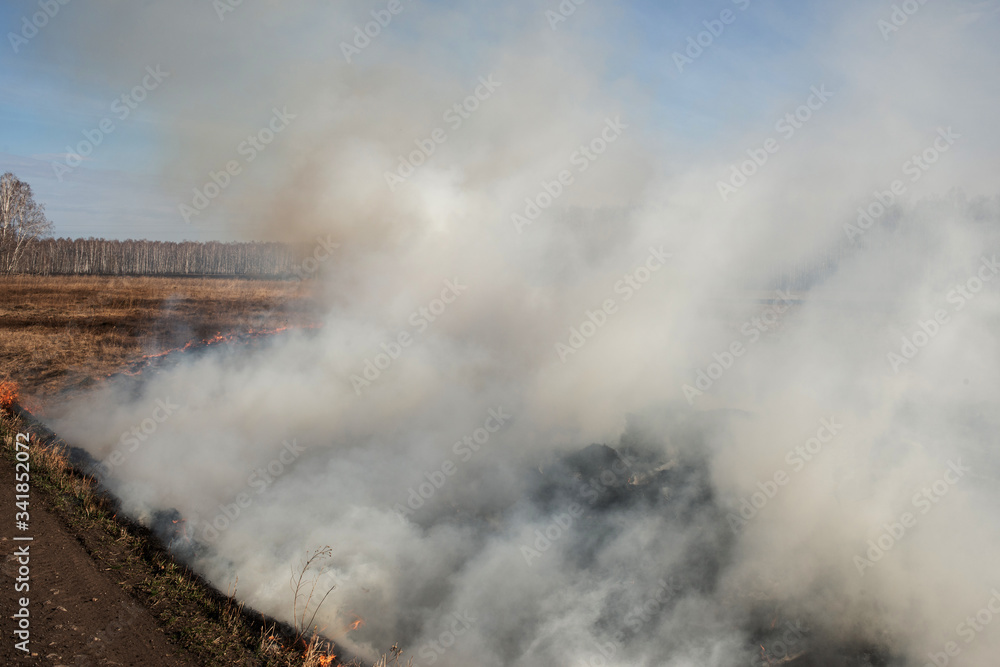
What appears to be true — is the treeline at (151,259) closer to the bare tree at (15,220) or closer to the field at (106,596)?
the bare tree at (15,220)

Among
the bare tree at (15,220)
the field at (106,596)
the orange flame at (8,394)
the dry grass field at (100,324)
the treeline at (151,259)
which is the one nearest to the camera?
the field at (106,596)

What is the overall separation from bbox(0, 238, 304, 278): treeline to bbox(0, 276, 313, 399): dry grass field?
98.2 feet

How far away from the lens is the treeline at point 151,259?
2699 inches

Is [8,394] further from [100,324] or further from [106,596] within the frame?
[100,324]

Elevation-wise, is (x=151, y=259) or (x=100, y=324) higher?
(x=151, y=259)

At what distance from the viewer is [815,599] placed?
785cm

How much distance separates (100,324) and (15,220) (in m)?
36.9

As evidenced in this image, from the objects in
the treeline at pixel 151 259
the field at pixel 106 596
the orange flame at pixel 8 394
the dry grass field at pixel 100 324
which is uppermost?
the treeline at pixel 151 259

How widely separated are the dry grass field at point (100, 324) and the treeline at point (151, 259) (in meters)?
29.9

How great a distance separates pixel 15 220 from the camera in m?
45.3

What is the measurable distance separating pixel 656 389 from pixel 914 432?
5.32 meters

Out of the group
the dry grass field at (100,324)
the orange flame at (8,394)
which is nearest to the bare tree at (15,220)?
the dry grass field at (100,324)

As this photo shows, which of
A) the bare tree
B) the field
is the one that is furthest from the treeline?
the field

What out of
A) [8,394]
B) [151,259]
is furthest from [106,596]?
[151,259]
